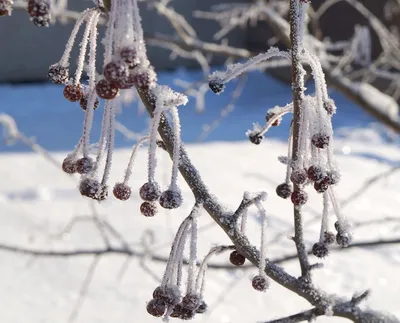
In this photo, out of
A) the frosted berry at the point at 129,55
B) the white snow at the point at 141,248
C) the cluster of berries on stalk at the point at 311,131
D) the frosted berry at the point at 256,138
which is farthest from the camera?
the white snow at the point at 141,248

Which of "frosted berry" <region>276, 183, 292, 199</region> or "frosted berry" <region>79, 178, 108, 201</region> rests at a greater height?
"frosted berry" <region>276, 183, 292, 199</region>

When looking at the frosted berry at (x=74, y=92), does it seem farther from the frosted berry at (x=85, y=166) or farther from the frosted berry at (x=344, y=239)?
the frosted berry at (x=344, y=239)

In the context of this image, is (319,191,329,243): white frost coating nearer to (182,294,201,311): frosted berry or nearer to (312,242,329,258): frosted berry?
(312,242,329,258): frosted berry

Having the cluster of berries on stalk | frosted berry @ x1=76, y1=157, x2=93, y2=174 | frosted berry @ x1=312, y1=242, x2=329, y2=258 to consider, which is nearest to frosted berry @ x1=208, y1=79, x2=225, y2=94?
the cluster of berries on stalk

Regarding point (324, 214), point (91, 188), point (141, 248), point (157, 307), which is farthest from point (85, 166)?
point (141, 248)

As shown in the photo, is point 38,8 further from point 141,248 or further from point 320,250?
point 141,248

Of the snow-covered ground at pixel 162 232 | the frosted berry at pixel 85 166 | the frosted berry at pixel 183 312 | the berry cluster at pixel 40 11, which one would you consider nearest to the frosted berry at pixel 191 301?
the frosted berry at pixel 183 312
